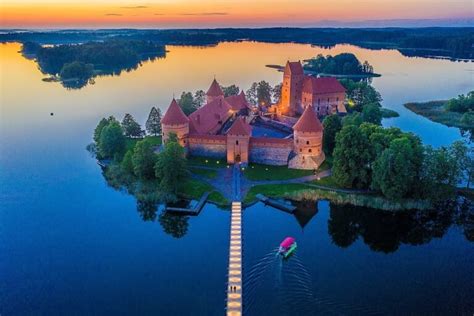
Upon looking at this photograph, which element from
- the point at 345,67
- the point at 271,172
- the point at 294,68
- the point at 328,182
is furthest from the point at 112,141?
the point at 345,67

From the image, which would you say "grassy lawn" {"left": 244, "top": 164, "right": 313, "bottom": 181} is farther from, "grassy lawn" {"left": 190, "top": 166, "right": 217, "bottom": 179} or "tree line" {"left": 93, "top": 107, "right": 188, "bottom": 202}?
"tree line" {"left": 93, "top": 107, "right": 188, "bottom": 202}

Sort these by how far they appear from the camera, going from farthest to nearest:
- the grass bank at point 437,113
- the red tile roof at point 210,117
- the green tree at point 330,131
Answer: the grass bank at point 437,113 < the red tile roof at point 210,117 < the green tree at point 330,131

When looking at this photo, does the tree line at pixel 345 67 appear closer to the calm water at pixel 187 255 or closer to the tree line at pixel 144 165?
the tree line at pixel 144 165

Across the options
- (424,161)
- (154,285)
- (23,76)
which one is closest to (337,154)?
(424,161)

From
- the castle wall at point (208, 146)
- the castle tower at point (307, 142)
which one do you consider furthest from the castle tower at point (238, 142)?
the castle tower at point (307, 142)

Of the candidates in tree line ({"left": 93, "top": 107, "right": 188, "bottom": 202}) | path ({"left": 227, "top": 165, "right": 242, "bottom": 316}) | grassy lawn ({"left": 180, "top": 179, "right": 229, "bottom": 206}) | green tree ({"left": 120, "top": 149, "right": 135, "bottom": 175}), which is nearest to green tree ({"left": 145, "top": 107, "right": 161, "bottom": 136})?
tree line ({"left": 93, "top": 107, "right": 188, "bottom": 202})

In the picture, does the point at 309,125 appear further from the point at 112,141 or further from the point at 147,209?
the point at 112,141
